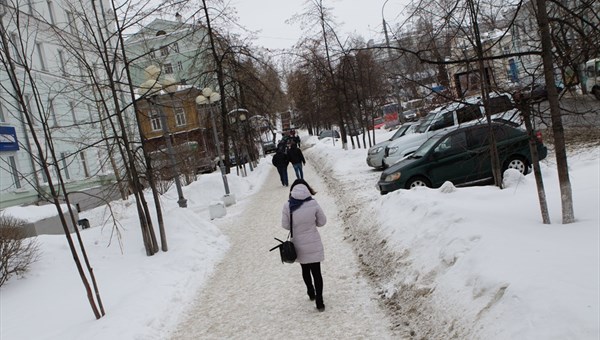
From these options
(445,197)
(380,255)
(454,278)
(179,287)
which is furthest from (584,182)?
(179,287)

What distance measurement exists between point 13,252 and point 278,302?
4.89 metres

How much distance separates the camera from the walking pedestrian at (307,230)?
19.0ft

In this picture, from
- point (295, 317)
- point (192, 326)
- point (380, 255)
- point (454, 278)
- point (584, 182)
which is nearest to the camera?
point (454, 278)

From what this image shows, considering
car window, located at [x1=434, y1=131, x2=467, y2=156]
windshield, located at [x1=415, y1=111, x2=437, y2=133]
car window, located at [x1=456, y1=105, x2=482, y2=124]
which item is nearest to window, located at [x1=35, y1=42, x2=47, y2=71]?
windshield, located at [x1=415, y1=111, x2=437, y2=133]

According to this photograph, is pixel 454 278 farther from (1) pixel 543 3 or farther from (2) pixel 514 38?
(2) pixel 514 38

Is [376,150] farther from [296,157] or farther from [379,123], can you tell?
[379,123]

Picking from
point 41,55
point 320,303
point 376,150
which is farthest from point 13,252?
point 41,55

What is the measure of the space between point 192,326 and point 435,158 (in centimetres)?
782

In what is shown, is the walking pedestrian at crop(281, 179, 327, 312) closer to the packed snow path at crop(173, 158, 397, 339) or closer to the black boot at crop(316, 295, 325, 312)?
the black boot at crop(316, 295, 325, 312)

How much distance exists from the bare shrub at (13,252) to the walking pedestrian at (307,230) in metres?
5.18

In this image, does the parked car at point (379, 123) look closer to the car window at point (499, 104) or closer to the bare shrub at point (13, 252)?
the car window at point (499, 104)

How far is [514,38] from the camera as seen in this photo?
22.0 ft

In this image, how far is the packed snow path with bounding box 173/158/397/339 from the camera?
5.32m

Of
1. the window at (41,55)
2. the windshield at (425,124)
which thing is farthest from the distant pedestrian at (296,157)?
the window at (41,55)
